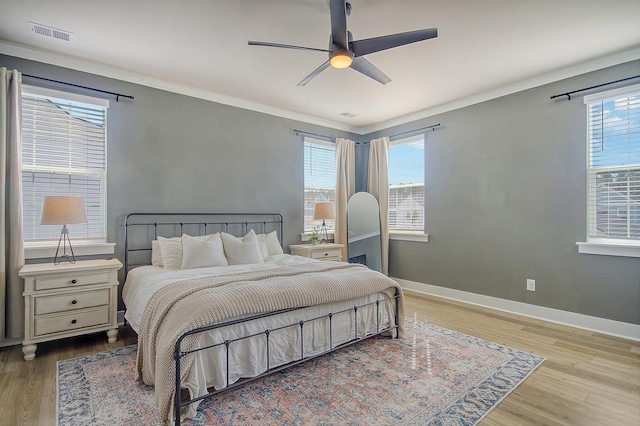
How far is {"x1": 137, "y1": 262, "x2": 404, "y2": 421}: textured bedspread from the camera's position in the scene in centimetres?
190

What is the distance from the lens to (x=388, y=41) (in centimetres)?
235

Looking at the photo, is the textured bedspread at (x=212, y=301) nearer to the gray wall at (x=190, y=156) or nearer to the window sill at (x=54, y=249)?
the window sill at (x=54, y=249)

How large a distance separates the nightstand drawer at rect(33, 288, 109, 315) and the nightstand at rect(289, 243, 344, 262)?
2.38 metres

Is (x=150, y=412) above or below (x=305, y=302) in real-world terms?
below

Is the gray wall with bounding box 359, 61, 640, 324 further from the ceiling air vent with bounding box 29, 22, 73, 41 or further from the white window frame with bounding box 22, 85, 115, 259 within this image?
the ceiling air vent with bounding box 29, 22, 73, 41

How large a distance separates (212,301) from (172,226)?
2.16 m

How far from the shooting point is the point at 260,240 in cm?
427

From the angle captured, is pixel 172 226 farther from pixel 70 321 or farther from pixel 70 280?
pixel 70 321

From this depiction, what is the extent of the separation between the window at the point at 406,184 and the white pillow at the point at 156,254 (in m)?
3.54

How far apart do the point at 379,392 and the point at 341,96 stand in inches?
136

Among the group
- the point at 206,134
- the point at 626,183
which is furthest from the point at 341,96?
the point at 626,183

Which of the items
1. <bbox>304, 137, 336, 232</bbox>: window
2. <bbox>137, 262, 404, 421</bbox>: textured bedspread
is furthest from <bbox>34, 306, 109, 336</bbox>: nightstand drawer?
<bbox>304, 137, 336, 232</bbox>: window

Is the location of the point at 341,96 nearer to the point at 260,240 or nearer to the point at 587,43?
the point at 260,240

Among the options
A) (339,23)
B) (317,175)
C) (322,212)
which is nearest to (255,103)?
(317,175)
